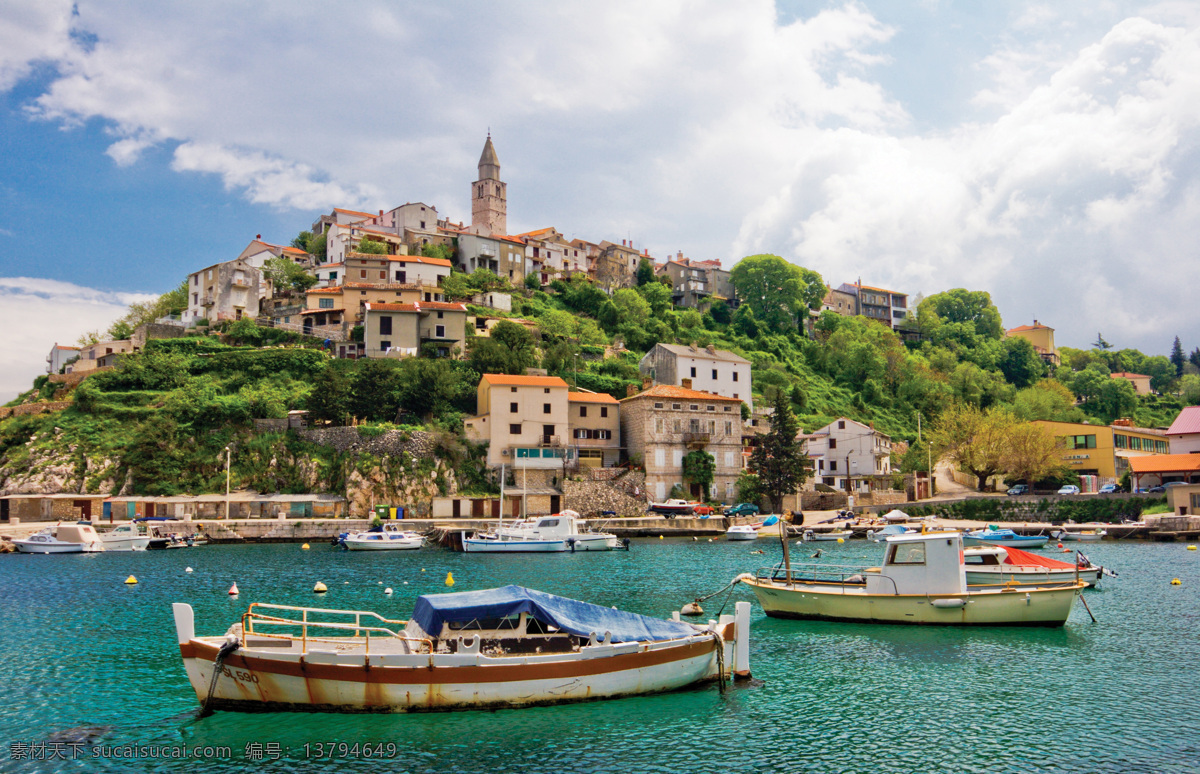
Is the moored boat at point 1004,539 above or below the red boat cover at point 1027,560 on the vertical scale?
below

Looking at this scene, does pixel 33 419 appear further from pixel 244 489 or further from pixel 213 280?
pixel 213 280

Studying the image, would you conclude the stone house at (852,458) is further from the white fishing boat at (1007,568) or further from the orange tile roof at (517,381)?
the white fishing boat at (1007,568)

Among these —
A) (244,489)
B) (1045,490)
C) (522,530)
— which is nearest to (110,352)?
(244,489)

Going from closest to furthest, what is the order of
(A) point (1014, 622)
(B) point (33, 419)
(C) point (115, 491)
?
(A) point (1014, 622)
(C) point (115, 491)
(B) point (33, 419)

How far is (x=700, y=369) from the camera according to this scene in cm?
7369

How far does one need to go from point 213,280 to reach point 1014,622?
257ft

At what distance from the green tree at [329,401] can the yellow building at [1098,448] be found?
58222 mm

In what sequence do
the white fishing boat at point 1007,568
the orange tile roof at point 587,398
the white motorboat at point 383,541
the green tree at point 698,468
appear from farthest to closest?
the orange tile roof at point 587,398 < the green tree at point 698,468 < the white motorboat at point 383,541 < the white fishing boat at point 1007,568

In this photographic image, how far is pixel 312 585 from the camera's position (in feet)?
104

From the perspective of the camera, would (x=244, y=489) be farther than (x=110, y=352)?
No

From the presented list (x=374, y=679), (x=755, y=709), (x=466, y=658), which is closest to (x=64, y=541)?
(x=374, y=679)

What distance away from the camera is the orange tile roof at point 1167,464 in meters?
56.9

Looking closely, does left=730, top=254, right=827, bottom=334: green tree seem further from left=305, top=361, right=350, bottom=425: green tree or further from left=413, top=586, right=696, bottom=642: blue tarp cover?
left=413, top=586, right=696, bottom=642: blue tarp cover

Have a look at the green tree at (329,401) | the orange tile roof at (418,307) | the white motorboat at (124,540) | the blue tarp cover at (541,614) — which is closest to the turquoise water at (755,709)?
the blue tarp cover at (541,614)
